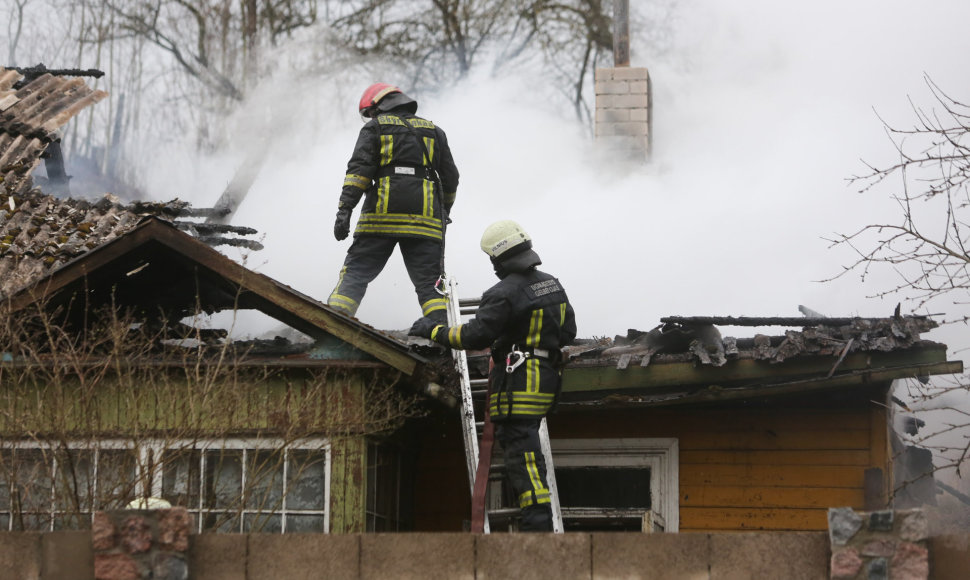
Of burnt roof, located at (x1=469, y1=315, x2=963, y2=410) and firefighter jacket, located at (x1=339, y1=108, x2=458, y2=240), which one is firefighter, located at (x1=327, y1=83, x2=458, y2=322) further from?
burnt roof, located at (x1=469, y1=315, x2=963, y2=410)

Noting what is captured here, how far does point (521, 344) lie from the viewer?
6.70 meters

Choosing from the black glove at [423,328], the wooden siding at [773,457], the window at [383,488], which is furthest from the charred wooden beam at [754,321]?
the window at [383,488]

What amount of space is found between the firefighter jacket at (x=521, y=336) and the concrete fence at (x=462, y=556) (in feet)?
5.99

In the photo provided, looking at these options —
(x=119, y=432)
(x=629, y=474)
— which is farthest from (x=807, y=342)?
(x=119, y=432)

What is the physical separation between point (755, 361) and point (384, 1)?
1630 centimetres

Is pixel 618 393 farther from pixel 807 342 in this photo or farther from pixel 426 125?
pixel 426 125

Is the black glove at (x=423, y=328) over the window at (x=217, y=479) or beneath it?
over

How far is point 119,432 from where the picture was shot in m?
7.13

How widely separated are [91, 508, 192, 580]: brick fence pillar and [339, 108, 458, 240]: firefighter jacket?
3611mm

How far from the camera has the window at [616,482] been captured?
809 centimetres

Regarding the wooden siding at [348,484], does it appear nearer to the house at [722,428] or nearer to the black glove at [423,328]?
the black glove at [423,328]

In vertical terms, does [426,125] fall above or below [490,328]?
above

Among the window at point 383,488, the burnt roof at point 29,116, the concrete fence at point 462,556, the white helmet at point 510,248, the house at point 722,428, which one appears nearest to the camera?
the concrete fence at point 462,556

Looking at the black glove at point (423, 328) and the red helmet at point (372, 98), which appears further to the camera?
the red helmet at point (372, 98)
